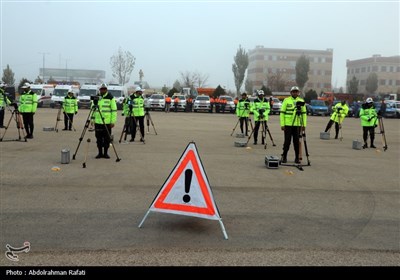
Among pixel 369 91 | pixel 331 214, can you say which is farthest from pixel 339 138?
pixel 369 91

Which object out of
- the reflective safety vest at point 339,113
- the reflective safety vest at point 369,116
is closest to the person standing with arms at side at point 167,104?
the reflective safety vest at point 339,113

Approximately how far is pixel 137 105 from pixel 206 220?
391 inches

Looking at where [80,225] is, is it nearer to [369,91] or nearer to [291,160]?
[291,160]

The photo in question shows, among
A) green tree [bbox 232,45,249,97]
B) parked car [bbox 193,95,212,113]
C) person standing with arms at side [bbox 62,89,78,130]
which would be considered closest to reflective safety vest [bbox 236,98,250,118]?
person standing with arms at side [bbox 62,89,78,130]

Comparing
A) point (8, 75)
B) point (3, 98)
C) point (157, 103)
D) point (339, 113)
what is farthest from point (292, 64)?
point (3, 98)

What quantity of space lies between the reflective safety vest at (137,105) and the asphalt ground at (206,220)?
3769 millimetres

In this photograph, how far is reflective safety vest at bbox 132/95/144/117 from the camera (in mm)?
15547

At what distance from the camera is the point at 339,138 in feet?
65.5

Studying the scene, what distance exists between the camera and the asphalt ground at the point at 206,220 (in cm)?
490

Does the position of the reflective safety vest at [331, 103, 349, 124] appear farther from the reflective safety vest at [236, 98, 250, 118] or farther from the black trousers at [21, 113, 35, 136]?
the black trousers at [21, 113, 35, 136]

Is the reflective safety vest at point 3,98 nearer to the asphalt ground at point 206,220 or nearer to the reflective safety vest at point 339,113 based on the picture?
the asphalt ground at point 206,220

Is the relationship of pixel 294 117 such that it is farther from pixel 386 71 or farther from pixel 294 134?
pixel 386 71

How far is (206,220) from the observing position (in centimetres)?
632
